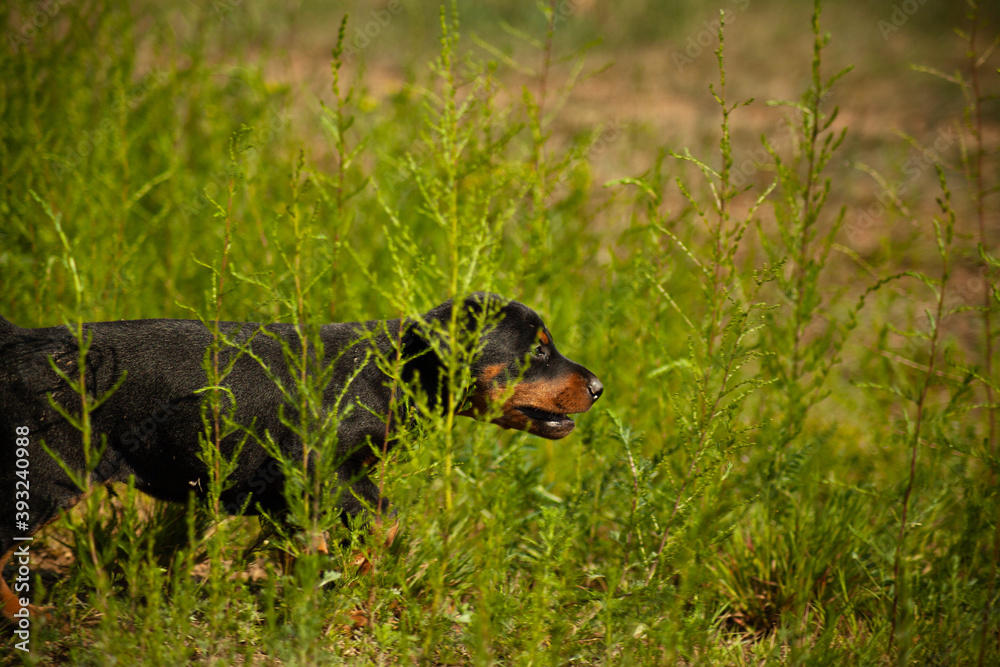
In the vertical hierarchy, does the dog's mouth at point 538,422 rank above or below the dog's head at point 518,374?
below

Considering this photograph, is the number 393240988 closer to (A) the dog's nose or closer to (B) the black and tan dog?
(B) the black and tan dog

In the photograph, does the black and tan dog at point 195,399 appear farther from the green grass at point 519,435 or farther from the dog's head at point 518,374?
the green grass at point 519,435

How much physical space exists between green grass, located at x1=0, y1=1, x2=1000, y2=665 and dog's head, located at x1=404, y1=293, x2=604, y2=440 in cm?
20

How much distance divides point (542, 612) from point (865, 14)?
16.4 meters

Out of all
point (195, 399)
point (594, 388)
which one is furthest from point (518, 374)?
point (195, 399)

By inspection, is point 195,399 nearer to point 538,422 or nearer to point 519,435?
point 538,422

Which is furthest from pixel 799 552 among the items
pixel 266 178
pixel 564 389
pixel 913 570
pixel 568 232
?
pixel 266 178

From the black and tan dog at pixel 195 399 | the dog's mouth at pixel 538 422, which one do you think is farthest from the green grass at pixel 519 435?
the dog's mouth at pixel 538 422

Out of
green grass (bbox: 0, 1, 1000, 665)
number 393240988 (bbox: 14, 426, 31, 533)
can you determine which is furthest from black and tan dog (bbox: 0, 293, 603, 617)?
green grass (bbox: 0, 1, 1000, 665)

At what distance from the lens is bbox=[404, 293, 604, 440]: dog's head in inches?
126

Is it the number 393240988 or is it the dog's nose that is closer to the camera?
the number 393240988

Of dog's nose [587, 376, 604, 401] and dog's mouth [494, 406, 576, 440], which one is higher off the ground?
dog's nose [587, 376, 604, 401]

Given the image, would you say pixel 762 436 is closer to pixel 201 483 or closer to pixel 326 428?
pixel 326 428

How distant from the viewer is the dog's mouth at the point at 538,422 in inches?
129
